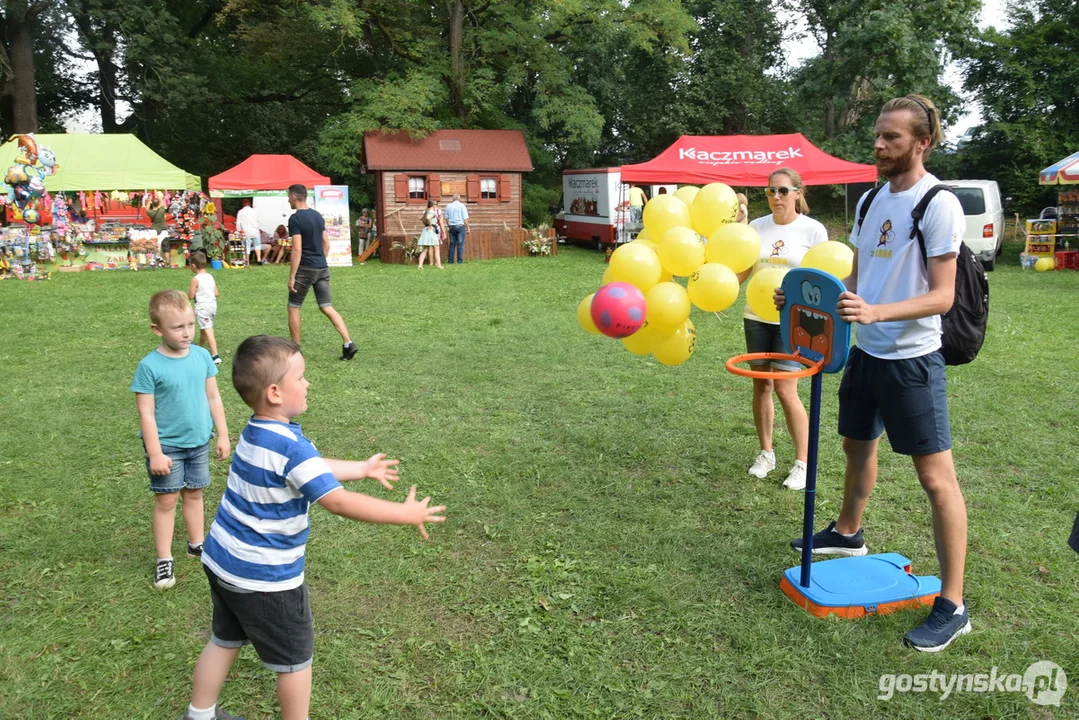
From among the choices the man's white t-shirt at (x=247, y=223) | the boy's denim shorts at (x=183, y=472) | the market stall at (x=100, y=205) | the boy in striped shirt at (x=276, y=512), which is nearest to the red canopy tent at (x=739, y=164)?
the man's white t-shirt at (x=247, y=223)

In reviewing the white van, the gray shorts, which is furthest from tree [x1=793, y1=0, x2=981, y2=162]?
the gray shorts

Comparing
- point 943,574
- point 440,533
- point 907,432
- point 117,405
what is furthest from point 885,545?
point 117,405

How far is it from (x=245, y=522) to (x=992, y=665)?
9.24 ft

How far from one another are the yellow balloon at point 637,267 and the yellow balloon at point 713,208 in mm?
394

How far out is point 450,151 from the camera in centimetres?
2314

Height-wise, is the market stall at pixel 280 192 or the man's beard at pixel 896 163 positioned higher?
the market stall at pixel 280 192

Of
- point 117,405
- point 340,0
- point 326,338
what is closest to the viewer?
point 117,405

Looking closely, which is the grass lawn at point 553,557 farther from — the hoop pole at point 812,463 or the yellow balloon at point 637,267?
the yellow balloon at point 637,267

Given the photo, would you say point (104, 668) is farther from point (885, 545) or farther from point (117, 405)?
point (117, 405)

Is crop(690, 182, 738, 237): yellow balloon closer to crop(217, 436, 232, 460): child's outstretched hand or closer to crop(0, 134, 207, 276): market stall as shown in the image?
crop(217, 436, 232, 460): child's outstretched hand

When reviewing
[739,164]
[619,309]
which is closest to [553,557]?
[619,309]

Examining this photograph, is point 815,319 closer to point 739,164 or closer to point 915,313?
point 915,313

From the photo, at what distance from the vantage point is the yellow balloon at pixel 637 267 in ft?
14.5

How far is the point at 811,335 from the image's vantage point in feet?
11.0
